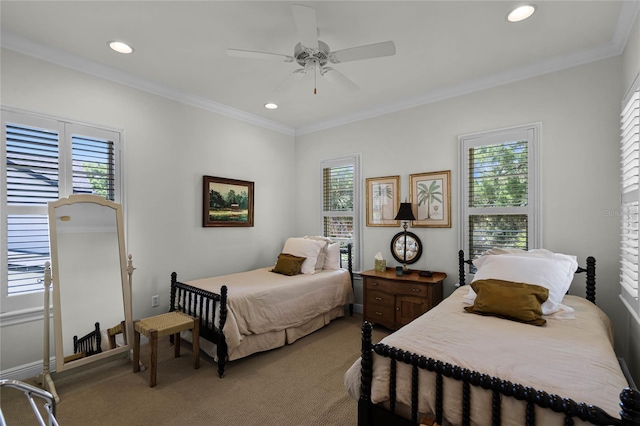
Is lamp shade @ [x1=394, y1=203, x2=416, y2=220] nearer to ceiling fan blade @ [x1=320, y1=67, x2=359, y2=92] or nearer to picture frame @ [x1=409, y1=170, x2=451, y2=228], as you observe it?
picture frame @ [x1=409, y1=170, x2=451, y2=228]

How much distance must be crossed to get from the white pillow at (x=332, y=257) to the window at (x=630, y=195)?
9.44ft

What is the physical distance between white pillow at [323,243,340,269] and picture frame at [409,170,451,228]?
3.60 ft

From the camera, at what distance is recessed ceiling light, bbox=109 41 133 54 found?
2736mm

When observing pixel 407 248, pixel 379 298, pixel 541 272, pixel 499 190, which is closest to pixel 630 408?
pixel 541 272

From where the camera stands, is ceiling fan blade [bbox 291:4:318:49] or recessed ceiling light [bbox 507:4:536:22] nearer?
ceiling fan blade [bbox 291:4:318:49]

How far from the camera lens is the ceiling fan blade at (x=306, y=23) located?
1.93 meters

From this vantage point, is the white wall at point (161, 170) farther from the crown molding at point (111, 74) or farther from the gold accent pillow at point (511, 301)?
the gold accent pillow at point (511, 301)

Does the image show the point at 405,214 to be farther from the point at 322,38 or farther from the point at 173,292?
the point at 173,292

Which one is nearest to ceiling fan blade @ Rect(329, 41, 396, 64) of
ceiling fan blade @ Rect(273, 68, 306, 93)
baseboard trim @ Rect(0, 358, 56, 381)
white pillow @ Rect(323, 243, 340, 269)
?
ceiling fan blade @ Rect(273, 68, 306, 93)

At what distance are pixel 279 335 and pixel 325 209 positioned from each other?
2.14 m

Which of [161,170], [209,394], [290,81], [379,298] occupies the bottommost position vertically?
[209,394]

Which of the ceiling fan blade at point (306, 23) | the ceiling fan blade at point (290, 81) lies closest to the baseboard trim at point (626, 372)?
the ceiling fan blade at point (306, 23)

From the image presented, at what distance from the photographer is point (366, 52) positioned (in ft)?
7.73

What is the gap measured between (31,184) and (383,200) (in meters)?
3.68
